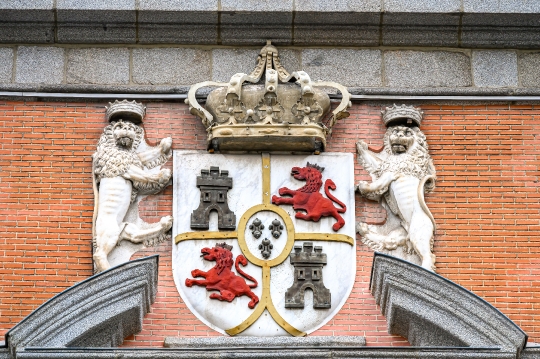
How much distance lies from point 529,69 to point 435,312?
285 cm

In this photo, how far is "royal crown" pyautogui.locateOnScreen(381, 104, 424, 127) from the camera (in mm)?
14594

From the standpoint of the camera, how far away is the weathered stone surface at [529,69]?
15.0m

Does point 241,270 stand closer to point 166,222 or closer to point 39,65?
point 166,222

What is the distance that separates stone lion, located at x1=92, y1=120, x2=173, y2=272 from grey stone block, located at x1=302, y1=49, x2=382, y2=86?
5.02 ft

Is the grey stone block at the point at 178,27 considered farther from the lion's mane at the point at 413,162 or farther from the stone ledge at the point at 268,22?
the lion's mane at the point at 413,162

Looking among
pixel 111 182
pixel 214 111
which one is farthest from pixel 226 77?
pixel 111 182

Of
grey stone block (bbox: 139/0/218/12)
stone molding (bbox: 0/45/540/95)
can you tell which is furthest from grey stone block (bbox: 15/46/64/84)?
grey stone block (bbox: 139/0/218/12)

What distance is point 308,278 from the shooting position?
13.8 m

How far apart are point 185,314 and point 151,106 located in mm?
2037

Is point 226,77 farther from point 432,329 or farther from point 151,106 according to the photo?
point 432,329

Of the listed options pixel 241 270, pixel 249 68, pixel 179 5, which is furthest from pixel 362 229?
pixel 179 5

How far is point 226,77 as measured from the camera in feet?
48.6

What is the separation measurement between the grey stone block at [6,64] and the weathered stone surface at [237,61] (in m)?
1.82

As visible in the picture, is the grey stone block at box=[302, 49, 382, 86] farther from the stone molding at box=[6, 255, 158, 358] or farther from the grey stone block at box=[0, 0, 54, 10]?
the stone molding at box=[6, 255, 158, 358]
